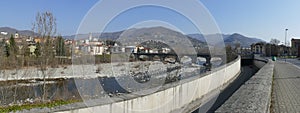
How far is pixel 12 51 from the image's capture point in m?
27.4

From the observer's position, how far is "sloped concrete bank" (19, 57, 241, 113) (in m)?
5.36

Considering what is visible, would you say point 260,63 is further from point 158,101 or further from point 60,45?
point 158,101

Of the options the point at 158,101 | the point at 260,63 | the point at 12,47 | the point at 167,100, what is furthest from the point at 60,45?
the point at 260,63

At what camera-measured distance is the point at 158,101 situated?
22.8ft

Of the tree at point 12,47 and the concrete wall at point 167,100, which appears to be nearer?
the concrete wall at point 167,100

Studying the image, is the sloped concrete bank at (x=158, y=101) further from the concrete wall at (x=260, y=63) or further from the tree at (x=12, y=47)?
the tree at (x=12, y=47)

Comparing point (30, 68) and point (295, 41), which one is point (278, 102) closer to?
point (30, 68)

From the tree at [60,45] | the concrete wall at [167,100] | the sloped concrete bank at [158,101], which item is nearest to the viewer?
the sloped concrete bank at [158,101]

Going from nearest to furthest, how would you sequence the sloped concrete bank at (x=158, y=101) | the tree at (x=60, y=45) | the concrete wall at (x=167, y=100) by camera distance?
1. the sloped concrete bank at (x=158, y=101)
2. the concrete wall at (x=167, y=100)
3. the tree at (x=60, y=45)

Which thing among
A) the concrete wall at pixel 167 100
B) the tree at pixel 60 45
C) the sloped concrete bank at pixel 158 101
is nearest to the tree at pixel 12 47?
the tree at pixel 60 45

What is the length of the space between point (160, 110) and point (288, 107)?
346 cm

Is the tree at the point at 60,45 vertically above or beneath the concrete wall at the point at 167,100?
above

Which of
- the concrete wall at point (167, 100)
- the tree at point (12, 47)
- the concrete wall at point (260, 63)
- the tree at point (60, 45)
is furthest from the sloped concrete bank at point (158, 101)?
the tree at point (12, 47)

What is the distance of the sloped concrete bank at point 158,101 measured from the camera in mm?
5359
